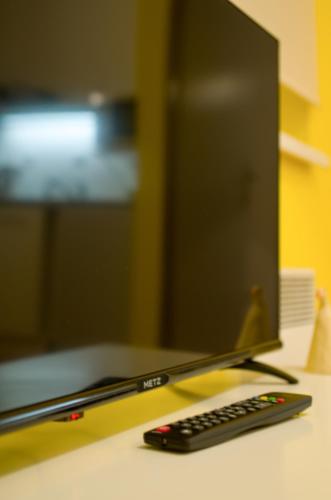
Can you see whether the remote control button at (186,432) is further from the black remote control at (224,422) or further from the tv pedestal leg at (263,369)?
the tv pedestal leg at (263,369)

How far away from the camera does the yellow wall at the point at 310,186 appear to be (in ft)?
6.49

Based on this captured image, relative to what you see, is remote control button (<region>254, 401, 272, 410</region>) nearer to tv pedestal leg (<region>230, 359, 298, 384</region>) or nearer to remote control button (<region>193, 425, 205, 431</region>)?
remote control button (<region>193, 425, 205, 431</region>)

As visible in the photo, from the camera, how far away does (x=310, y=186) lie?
2162mm

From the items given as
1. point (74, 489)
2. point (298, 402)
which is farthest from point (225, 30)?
point (74, 489)

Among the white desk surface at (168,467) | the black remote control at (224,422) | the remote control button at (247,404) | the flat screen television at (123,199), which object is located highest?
the flat screen television at (123,199)

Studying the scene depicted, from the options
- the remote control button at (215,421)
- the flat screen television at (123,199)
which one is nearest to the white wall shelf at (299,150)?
the flat screen television at (123,199)

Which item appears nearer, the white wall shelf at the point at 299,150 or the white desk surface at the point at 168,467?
the white desk surface at the point at 168,467

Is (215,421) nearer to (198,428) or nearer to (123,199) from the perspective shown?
(198,428)

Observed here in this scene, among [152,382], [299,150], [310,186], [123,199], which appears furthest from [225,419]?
[310,186]

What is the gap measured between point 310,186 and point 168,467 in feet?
5.31

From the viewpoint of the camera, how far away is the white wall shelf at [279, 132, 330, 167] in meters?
1.80

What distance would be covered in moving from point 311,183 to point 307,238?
0.20 metres

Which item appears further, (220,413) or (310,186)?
(310,186)

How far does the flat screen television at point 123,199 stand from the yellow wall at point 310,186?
767 millimetres
